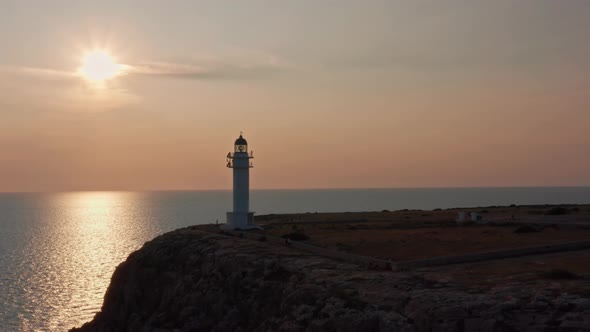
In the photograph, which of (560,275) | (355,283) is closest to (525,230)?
(560,275)

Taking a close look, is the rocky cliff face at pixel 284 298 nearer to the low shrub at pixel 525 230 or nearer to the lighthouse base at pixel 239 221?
the lighthouse base at pixel 239 221

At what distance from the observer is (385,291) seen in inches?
871

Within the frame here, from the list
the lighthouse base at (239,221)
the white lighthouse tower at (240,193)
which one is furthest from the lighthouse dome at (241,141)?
the lighthouse base at (239,221)

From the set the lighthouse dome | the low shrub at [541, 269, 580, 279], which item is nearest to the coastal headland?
the low shrub at [541, 269, 580, 279]

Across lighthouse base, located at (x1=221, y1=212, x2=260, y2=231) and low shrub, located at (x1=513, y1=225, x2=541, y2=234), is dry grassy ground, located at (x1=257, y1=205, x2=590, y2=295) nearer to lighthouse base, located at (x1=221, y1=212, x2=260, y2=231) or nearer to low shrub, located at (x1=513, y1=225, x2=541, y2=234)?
low shrub, located at (x1=513, y1=225, x2=541, y2=234)

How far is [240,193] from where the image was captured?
48.0 metres

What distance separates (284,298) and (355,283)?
4207 millimetres

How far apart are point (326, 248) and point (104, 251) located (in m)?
79.7

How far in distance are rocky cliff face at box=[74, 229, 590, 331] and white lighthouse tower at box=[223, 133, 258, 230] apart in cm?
484

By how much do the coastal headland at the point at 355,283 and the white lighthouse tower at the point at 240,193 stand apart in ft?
6.21

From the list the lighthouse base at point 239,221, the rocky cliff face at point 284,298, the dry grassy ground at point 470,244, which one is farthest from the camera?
the lighthouse base at point 239,221

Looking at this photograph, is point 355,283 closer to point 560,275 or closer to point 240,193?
point 560,275

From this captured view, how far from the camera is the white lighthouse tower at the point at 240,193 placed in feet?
157

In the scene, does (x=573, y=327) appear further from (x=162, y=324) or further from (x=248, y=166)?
(x=248, y=166)
